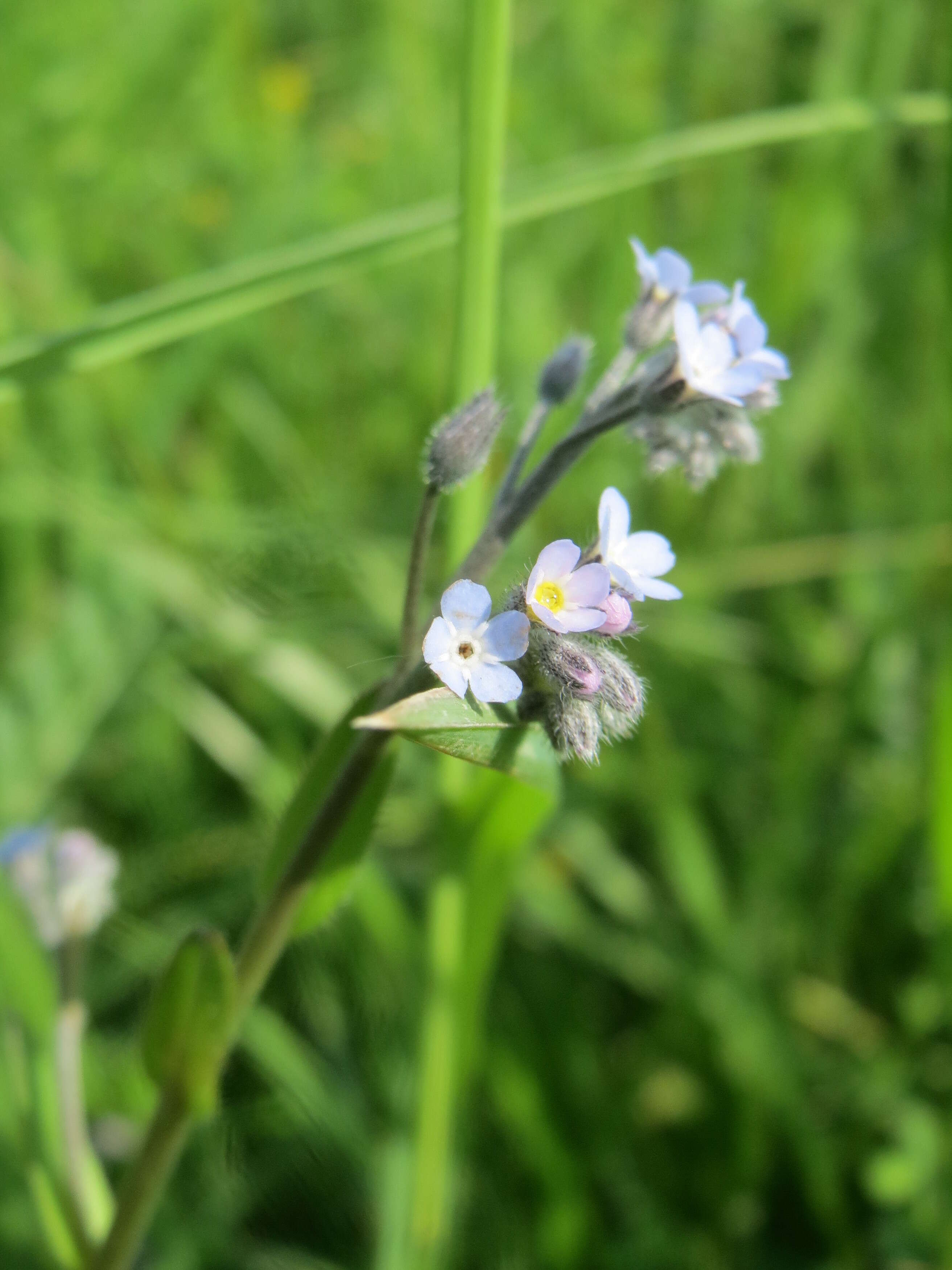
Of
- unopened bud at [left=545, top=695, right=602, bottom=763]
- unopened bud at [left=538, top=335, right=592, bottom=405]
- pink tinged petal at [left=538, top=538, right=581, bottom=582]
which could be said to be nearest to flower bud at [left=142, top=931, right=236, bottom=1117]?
unopened bud at [left=545, top=695, right=602, bottom=763]

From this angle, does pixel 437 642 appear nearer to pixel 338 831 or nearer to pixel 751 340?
pixel 338 831

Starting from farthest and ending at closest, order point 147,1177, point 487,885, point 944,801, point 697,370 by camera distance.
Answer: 1. point 944,801
2. point 487,885
3. point 147,1177
4. point 697,370

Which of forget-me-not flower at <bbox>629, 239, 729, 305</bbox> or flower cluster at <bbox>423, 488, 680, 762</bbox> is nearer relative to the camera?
flower cluster at <bbox>423, 488, 680, 762</bbox>

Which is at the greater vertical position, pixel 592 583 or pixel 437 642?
pixel 592 583

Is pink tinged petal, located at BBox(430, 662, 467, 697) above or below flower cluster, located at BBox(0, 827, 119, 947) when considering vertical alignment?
above

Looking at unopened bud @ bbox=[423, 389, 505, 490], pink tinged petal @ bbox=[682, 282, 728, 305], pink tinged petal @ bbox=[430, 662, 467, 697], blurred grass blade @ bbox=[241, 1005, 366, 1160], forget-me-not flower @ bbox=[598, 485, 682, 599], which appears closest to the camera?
pink tinged petal @ bbox=[430, 662, 467, 697]

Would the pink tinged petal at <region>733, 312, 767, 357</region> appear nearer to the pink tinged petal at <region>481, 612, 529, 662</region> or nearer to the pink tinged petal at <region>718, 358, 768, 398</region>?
the pink tinged petal at <region>718, 358, 768, 398</region>

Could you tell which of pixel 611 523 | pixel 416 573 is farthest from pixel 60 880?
pixel 611 523
